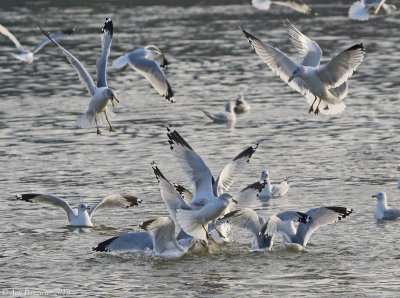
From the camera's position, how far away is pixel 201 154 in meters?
18.1

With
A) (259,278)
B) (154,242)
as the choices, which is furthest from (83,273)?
(259,278)

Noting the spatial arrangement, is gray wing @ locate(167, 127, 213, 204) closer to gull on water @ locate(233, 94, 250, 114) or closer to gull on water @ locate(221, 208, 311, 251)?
gull on water @ locate(221, 208, 311, 251)

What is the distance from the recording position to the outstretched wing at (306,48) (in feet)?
48.6

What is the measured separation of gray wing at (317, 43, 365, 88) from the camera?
1368 cm

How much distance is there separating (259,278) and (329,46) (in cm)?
2092

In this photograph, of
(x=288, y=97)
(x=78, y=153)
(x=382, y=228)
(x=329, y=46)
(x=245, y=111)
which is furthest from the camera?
(x=329, y=46)

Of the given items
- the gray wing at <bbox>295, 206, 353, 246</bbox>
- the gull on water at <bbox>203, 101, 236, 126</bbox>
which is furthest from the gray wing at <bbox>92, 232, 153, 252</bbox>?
the gull on water at <bbox>203, 101, 236, 126</bbox>

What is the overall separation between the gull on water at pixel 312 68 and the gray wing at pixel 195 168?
2432 mm

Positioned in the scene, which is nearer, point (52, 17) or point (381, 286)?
point (381, 286)

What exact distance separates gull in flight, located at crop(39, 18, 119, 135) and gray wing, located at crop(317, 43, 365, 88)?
303 centimetres

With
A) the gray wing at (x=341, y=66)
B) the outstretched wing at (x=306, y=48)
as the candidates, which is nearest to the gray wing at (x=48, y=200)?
the gray wing at (x=341, y=66)

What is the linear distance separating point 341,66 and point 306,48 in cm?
99

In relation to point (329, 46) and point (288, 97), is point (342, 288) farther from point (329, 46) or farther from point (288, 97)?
point (329, 46)

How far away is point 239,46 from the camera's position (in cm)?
3303
